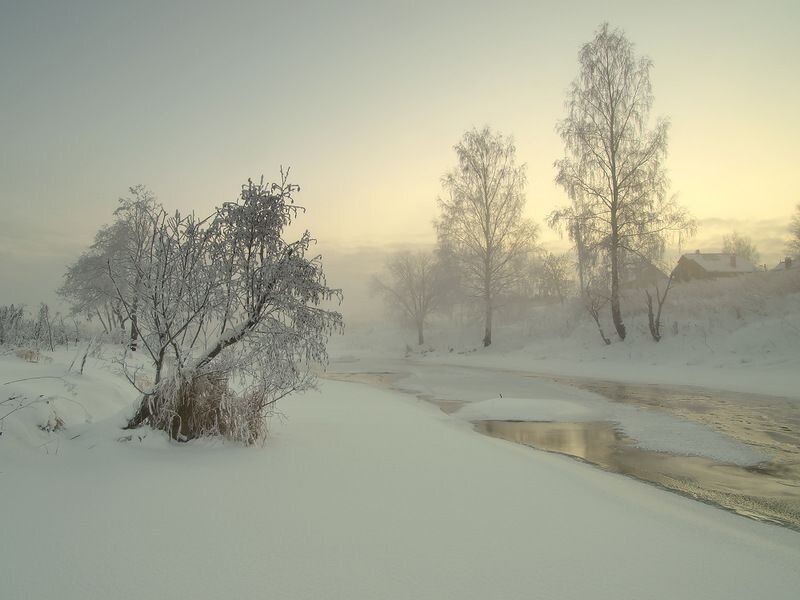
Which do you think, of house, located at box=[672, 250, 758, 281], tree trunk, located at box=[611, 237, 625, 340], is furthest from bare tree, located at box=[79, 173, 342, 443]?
house, located at box=[672, 250, 758, 281]

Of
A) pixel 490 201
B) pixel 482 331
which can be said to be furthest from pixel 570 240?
pixel 482 331

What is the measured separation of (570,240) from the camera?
67.5 feet

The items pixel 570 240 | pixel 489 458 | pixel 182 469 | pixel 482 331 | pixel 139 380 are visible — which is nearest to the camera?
pixel 182 469

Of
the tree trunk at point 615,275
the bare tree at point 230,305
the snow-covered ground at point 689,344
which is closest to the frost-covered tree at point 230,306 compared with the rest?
the bare tree at point 230,305

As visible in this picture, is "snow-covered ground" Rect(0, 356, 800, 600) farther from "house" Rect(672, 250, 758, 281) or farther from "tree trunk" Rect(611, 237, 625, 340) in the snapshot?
"house" Rect(672, 250, 758, 281)

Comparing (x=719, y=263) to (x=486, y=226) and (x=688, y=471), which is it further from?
(x=688, y=471)

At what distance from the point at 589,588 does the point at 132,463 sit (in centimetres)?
374

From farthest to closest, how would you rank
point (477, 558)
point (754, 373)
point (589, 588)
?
point (754, 373) < point (477, 558) < point (589, 588)

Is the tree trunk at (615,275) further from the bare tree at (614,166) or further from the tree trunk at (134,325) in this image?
the tree trunk at (134,325)

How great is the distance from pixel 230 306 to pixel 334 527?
9.18 ft

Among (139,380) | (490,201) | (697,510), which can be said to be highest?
(490,201)

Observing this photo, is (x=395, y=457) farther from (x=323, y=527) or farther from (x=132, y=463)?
(x=132, y=463)

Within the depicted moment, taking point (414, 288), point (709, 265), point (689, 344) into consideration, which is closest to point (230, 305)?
Answer: point (689, 344)

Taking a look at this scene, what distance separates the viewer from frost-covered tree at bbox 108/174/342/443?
16.5 ft
